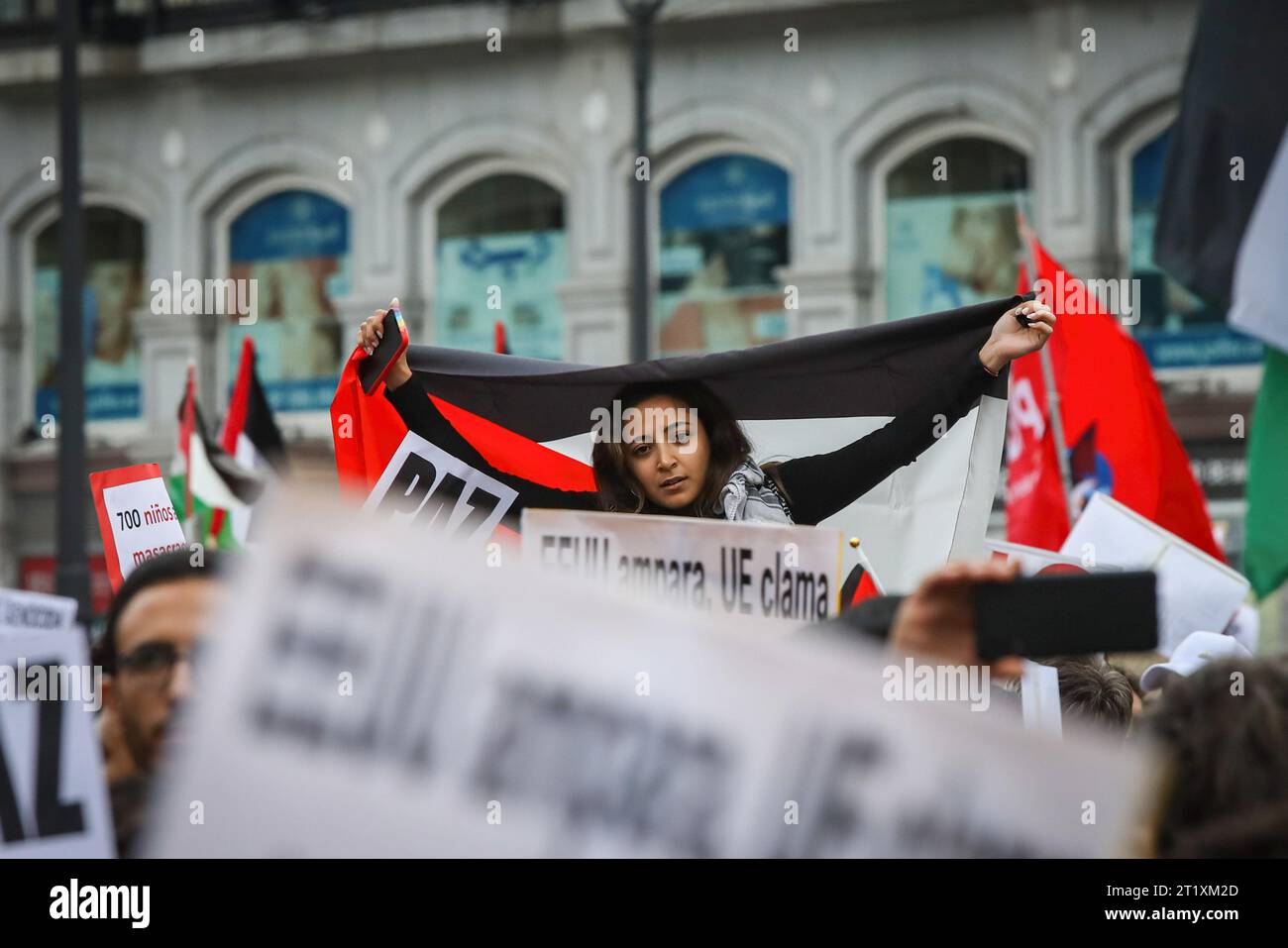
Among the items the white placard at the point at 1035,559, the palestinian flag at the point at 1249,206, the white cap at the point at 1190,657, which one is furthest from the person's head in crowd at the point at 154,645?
the palestinian flag at the point at 1249,206

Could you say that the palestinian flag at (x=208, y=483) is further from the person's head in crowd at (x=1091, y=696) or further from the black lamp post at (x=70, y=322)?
the person's head in crowd at (x=1091, y=696)

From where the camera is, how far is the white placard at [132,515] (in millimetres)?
5324

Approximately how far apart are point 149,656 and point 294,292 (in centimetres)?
1886

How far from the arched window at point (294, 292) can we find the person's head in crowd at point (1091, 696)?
54.8 feet

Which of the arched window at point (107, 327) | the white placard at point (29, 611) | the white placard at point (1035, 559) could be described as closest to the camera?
the white placard at point (29, 611)

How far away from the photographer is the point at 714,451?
4.42 meters

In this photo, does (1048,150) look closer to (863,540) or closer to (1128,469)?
(1128,469)

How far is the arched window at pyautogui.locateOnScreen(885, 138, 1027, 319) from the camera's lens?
1767 centimetres

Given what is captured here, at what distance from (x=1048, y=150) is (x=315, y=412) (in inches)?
326

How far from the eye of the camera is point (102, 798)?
6.91 feet

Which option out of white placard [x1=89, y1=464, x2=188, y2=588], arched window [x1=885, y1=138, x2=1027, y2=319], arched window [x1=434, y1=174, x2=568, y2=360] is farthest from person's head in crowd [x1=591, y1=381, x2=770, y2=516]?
arched window [x1=434, y1=174, x2=568, y2=360]

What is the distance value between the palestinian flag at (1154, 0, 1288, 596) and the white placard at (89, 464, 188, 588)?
10.6 ft

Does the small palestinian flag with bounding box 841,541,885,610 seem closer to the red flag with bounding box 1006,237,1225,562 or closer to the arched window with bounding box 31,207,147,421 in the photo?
the red flag with bounding box 1006,237,1225,562

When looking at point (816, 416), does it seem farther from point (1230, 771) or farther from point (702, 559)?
point (1230, 771)
